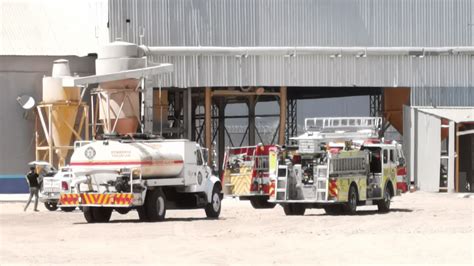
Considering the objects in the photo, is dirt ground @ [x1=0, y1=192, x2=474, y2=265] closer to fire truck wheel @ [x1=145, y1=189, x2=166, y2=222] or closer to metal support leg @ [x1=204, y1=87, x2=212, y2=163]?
fire truck wheel @ [x1=145, y1=189, x2=166, y2=222]

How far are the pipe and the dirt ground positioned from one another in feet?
82.0

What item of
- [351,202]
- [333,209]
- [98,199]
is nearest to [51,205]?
[98,199]

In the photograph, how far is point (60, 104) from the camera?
61562mm

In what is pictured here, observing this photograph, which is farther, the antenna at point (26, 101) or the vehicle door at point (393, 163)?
the antenna at point (26, 101)

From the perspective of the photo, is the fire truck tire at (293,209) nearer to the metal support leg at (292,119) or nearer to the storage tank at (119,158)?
the storage tank at (119,158)

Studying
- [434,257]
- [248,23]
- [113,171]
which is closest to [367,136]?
[113,171]

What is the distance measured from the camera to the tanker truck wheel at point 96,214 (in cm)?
3456

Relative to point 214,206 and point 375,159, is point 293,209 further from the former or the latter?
Answer: point 375,159

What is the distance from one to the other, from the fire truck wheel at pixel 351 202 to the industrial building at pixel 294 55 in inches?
1011

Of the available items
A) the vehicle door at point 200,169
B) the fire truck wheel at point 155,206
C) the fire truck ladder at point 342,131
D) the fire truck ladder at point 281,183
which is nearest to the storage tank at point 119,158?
the fire truck wheel at point 155,206

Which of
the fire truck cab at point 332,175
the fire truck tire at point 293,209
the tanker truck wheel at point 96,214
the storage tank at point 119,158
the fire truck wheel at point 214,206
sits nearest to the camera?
the storage tank at point 119,158

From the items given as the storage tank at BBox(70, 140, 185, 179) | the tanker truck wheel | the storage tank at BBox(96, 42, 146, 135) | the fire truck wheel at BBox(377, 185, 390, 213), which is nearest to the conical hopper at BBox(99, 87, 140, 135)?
the storage tank at BBox(96, 42, 146, 135)

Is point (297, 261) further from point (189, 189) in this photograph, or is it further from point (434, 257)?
point (189, 189)

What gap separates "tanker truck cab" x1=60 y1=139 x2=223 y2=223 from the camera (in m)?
33.3
